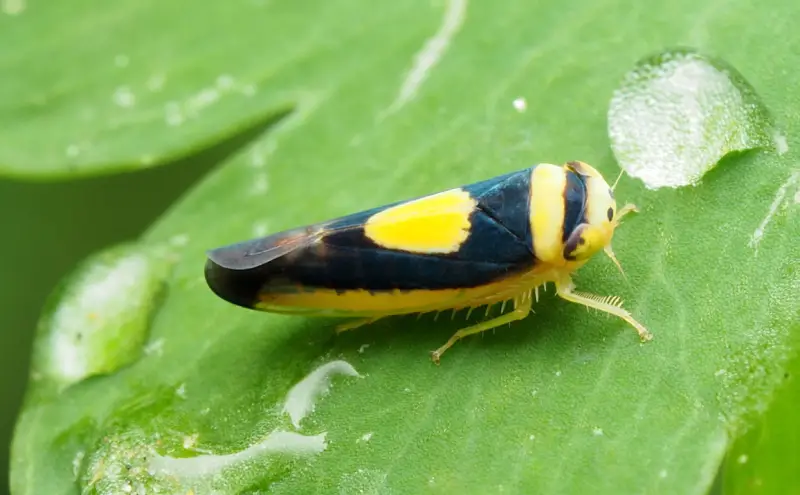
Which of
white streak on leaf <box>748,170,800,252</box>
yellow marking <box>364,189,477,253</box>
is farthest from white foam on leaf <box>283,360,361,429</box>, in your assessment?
white streak on leaf <box>748,170,800,252</box>

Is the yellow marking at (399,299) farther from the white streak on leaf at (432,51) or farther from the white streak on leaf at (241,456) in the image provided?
the white streak on leaf at (432,51)

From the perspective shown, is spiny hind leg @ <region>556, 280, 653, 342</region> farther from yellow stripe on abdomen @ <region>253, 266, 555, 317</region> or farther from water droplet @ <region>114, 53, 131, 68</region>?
water droplet @ <region>114, 53, 131, 68</region>

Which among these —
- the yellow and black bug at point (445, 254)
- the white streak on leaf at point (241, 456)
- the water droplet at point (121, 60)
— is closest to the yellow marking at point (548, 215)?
the yellow and black bug at point (445, 254)

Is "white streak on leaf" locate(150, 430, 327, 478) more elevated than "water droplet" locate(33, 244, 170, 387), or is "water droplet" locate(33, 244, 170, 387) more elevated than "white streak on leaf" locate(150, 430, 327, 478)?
"water droplet" locate(33, 244, 170, 387)

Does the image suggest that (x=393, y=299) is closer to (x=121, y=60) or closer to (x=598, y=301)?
(x=598, y=301)

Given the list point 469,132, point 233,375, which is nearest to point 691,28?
point 469,132

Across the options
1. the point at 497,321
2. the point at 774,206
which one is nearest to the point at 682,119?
the point at 774,206

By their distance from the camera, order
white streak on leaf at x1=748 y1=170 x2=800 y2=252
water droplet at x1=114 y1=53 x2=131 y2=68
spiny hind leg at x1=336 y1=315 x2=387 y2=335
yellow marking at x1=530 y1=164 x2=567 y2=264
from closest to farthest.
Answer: white streak on leaf at x1=748 y1=170 x2=800 y2=252 → yellow marking at x1=530 y1=164 x2=567 y2=264 → spiny hind leg at x1=336 y1=315 x2=387 y2=335 → water droplet at x1=114 y1=53 x2=131 y2=68
